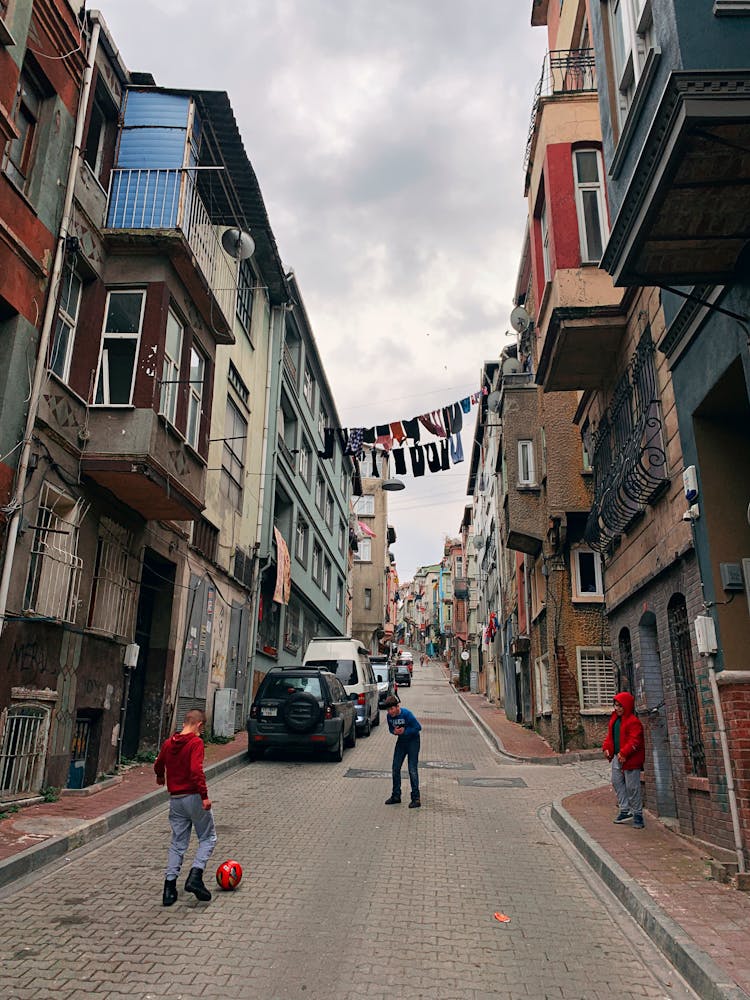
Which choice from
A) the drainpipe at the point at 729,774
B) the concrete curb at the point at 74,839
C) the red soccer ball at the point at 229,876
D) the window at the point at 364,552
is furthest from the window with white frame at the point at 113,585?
the window at the point at 364,552

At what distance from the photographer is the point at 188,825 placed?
669 centimetres

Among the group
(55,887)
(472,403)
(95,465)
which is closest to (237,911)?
(55,887)

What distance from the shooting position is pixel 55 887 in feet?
22.6

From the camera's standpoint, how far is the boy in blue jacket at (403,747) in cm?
1118

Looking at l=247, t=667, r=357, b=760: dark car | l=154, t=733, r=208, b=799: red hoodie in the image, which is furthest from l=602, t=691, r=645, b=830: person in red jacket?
l=247, t=667, r=357, b=760: dark car

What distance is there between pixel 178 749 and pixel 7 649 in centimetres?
366

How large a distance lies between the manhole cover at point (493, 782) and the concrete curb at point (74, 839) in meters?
5.42

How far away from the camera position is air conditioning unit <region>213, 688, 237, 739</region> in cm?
1700

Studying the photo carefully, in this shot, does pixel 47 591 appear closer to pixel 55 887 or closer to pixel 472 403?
pixel 55 887

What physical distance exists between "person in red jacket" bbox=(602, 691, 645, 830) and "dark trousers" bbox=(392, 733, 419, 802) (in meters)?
2.81

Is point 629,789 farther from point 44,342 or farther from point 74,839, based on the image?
point 44,342

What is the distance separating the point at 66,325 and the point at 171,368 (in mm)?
2101

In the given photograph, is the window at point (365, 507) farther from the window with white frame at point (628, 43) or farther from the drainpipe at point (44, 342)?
the window with white frame at point (628, 43)

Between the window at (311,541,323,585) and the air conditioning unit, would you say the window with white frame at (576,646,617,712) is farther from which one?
the window at (311,541,323,585)
